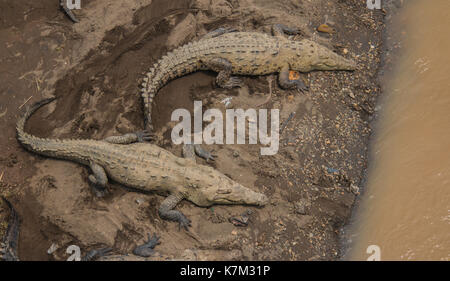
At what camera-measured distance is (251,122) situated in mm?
6695

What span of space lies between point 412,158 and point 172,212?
421 cm

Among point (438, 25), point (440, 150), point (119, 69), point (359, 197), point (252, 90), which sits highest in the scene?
point (438, 25)

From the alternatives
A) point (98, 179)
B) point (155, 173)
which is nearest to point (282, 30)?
point (155, 173)

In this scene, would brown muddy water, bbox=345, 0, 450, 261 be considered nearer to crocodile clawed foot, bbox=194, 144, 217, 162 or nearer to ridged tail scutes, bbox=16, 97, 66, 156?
crocodile clawed foot, bbox=194, 144, 217, 162

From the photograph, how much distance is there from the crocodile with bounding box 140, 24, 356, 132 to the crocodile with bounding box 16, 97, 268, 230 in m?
1.44

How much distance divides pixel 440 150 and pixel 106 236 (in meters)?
5.72

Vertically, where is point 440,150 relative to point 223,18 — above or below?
below

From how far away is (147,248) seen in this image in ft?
18.1

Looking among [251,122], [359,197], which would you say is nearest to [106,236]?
[251,122]

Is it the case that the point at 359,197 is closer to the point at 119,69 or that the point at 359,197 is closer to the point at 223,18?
the point at 223,18

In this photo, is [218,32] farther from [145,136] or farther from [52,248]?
[52,248]

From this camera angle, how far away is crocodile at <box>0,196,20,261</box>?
5309 millimetres

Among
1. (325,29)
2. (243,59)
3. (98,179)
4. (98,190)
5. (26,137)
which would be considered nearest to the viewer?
(98,179)

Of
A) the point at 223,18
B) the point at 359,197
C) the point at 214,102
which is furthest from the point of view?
the point at 223,18
